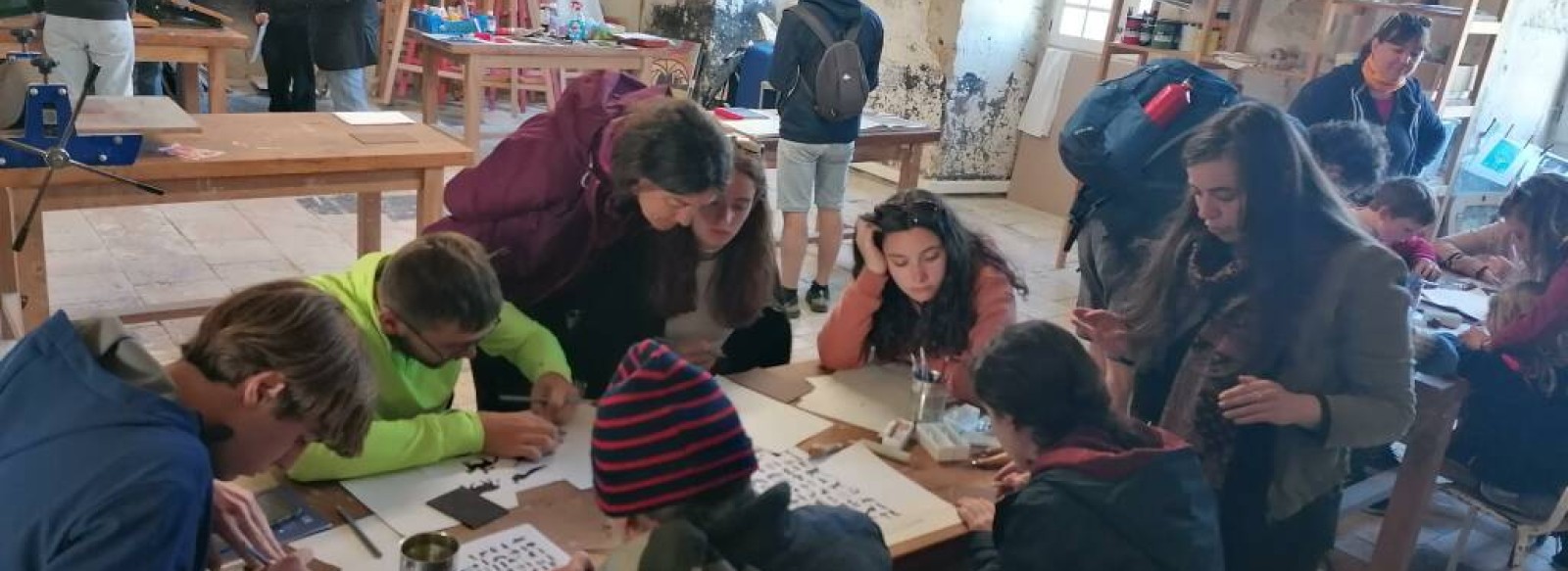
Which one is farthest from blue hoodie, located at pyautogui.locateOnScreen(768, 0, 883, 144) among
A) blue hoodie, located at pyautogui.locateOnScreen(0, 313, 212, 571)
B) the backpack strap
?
blue hoodie, located at pyautogui.locateOnScreen(0, 313, 212, 571)

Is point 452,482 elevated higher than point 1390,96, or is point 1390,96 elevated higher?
point 1390,96

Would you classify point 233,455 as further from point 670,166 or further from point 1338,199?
point 1338,199

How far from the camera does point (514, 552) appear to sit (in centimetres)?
163

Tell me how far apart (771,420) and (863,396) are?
0.25 meters

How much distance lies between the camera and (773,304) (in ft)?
8.71

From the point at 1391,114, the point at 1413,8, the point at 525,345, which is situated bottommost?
the point at 525,345

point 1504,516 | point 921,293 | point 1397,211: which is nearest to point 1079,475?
point 921,293

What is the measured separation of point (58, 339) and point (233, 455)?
21 centimetres

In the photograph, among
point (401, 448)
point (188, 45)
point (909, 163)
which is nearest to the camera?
point (401, 448)

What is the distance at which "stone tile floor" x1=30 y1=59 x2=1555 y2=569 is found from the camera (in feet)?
11.6

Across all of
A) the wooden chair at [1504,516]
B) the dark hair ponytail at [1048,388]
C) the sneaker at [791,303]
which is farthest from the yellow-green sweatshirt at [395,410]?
the sneaker at [791,303]

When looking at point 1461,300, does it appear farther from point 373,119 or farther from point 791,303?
point 373,119

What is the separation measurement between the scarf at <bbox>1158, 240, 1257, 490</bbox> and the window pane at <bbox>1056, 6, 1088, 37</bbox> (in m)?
4.94

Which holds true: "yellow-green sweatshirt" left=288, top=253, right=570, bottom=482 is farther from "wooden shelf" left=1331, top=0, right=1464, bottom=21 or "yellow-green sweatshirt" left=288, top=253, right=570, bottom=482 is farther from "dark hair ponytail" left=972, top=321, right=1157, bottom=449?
"wooden shelf" left=1331, top=0, right=1464, bottom=21
